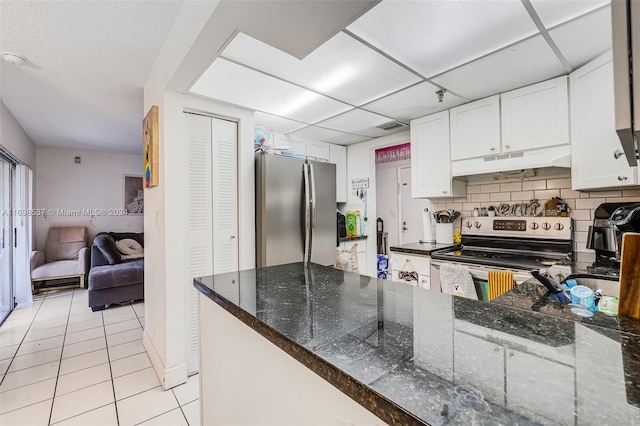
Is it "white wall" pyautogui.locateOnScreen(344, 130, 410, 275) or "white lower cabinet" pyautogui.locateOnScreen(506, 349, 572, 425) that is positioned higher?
"white wall" pyautogui.locateOnScreen(344, 130, 410, 275)

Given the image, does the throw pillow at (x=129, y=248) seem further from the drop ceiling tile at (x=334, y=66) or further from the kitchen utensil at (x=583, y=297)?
the kitchen utensil at (x=583, y=297)

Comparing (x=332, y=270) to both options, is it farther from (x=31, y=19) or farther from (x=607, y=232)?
(x=31, y=19)

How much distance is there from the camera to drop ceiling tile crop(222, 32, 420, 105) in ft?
5.51

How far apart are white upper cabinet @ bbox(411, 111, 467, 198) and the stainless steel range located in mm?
405

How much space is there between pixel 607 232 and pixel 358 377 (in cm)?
221

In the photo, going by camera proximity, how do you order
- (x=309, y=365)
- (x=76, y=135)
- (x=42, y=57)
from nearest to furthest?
1. (x=309, y=365)
2. (x=42, y=57)
3. (x=76, y=135)

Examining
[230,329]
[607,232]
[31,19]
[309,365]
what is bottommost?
[230,329]

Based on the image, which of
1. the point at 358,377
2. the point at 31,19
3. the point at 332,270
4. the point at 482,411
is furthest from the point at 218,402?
the point at 31,19

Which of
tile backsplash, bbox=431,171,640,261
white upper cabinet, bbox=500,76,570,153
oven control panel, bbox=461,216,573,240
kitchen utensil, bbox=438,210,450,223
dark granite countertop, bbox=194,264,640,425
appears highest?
white upper cabinet, bbox=500,76,570,153

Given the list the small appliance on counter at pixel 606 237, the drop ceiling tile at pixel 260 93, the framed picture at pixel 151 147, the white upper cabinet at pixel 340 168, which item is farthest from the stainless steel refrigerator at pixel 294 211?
the small appliance on counter at pixel 606 237

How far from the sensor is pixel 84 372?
7.41ft

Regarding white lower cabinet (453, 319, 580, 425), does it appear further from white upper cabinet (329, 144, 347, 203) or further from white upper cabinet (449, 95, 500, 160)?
white upper cabinet (329, 144, 347, 203)

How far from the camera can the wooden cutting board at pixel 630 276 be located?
80cm

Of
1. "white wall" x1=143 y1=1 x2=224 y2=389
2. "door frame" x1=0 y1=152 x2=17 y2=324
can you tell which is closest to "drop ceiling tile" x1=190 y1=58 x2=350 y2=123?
"white wall" x1=143 y1=1 x2=224 y2=389
